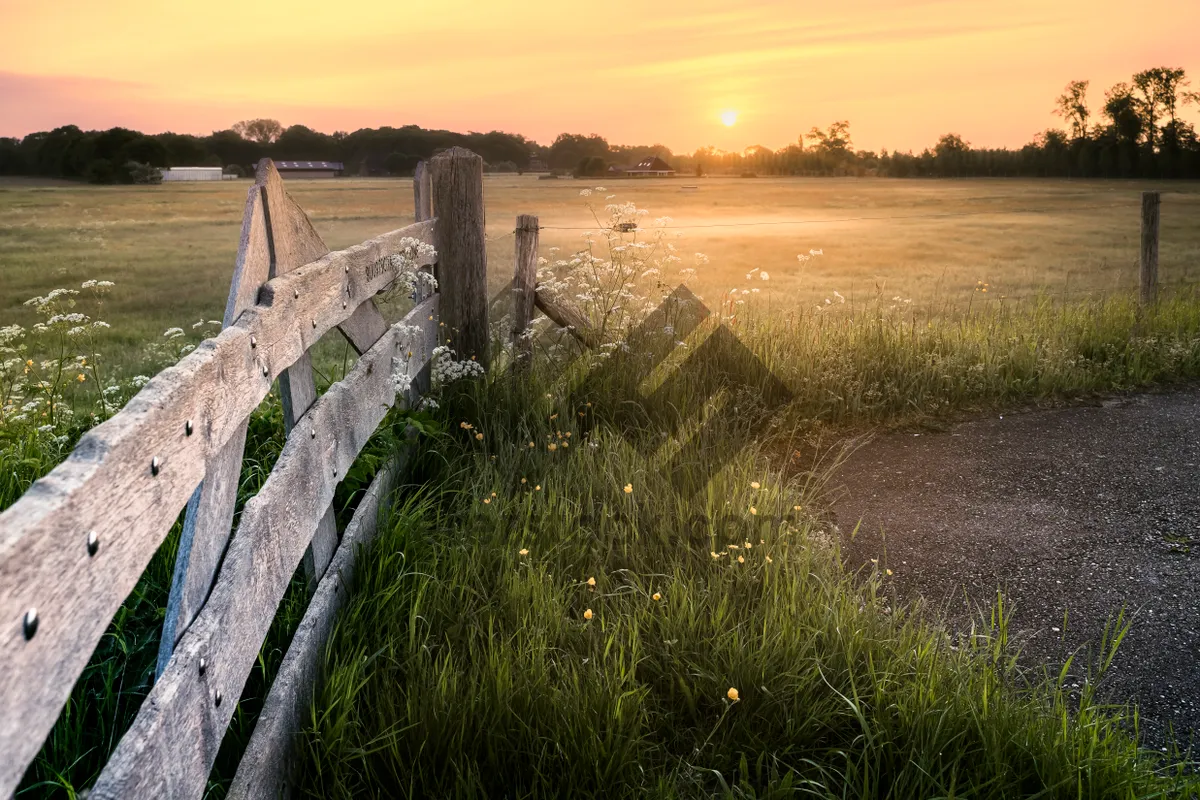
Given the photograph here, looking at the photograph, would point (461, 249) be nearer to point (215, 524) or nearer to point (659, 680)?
point (659, 680)

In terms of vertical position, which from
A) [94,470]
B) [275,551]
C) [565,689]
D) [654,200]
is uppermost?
[654,200]

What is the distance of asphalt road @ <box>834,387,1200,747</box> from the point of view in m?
3.70

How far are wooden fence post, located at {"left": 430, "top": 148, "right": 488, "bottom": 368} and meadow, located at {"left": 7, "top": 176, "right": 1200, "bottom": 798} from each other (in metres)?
0.50

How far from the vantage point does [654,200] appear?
18.0 meters

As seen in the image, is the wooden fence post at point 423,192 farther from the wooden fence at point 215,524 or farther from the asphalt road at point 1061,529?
the asphalt road at point 1061,529

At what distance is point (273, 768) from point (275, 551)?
22.7 inches

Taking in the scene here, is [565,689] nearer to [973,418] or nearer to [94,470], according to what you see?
[94,470]

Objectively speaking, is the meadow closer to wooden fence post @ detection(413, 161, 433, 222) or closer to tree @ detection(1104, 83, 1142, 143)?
wooden fence post @ detection(413, 161, 433, 222)

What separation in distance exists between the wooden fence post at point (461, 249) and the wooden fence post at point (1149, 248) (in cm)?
741

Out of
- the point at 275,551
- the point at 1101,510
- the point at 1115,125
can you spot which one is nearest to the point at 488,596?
the point at 275,551

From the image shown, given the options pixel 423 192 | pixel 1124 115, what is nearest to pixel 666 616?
pixel 423 192

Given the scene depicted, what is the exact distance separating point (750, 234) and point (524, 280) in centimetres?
1145

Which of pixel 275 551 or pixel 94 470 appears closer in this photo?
pixel 94 470

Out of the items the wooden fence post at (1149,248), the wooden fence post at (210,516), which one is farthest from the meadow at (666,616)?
the wooden fence post at (1149,248)
